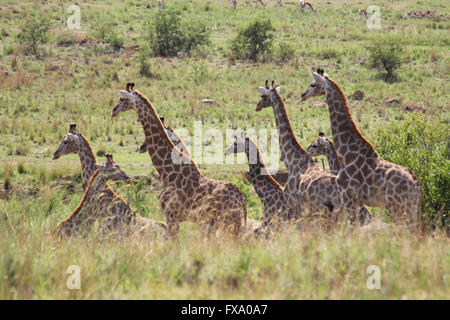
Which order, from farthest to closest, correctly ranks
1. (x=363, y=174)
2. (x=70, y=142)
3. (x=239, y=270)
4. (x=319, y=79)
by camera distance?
(x=70, y=142) → (x=319, y=79) → (x=363, y=174) → (x=239, y=270)

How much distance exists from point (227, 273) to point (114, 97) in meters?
22.5

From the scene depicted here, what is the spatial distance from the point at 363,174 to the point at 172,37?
1135 inches

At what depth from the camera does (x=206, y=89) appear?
1159 inches

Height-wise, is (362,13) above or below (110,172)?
above

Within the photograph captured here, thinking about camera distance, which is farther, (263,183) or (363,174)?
(263,183)

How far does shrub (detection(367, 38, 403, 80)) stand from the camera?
31.6 m

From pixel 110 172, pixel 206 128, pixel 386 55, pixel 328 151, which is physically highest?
pixel 386 55

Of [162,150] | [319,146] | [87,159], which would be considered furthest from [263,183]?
[87,159]

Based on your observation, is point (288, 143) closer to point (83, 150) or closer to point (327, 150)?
point (327, 150)

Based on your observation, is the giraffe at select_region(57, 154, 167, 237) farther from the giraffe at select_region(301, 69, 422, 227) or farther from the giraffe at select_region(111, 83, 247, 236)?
the giraffe at select_region(301, 69, 422, 227)

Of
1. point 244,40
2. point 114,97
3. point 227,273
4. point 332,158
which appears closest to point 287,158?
point 332,158

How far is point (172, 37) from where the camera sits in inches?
1436

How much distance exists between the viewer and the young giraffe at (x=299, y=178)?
31.7ft

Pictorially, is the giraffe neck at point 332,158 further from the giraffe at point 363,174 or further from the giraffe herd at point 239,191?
the giraffe at point 363,174
